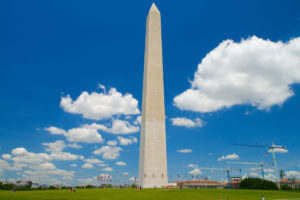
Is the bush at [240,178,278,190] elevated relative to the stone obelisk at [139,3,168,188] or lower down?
lower down

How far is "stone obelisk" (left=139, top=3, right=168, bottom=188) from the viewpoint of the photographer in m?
56.0

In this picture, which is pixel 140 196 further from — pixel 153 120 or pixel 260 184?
pixel 260 184

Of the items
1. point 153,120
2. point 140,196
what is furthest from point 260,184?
point 140,196

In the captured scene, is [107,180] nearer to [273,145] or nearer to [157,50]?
[157,50]

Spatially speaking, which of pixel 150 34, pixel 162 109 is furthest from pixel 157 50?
pixel 162 109

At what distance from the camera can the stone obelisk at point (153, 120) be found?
2205 inches

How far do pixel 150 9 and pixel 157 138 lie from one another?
35.3m

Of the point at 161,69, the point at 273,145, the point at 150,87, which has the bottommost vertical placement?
the point at 273,145

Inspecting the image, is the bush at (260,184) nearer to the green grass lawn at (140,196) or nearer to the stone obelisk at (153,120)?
the stone obelisk at (153,120)

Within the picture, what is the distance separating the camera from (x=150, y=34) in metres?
65.2

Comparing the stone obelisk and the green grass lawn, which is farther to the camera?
the stone obelisk

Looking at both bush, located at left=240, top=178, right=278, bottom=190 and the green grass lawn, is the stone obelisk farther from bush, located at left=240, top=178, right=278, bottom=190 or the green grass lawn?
bush, located at left=240, top=178, right=278, bottom=190

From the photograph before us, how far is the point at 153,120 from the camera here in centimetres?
5897

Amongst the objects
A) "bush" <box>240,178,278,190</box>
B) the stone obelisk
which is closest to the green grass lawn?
the stone obelisk
